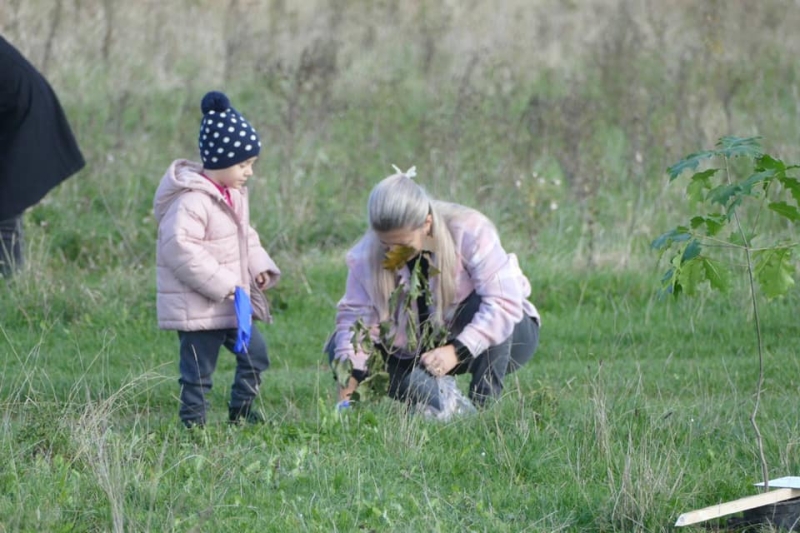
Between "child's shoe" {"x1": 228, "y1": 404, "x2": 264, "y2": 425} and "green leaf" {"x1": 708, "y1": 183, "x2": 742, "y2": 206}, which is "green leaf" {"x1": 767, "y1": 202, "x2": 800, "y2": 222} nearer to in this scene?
"green leaf" {"x1": 708, "y1": 183, "x2": 742, "y2": 206}

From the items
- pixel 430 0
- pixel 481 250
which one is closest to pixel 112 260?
pixel 481 250

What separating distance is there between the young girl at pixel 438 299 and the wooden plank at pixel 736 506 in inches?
64.2

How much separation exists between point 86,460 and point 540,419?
1.82 m

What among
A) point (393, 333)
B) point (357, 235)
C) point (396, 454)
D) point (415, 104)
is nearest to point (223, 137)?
point (393, 333)

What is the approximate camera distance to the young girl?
5156mm

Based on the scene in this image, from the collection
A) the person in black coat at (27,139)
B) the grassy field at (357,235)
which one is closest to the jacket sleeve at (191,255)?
the grassy field at (357,235)

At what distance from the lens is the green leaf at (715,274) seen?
3812 mm

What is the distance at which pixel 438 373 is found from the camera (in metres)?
5.14

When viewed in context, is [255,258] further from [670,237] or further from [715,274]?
[715,274]

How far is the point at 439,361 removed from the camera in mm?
5156

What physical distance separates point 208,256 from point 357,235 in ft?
12.8

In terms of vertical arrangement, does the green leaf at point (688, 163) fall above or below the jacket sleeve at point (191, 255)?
above

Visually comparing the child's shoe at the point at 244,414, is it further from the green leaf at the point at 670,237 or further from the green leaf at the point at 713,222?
the green leaf at the point at 713,222

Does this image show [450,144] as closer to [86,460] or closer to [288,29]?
[288,29]
